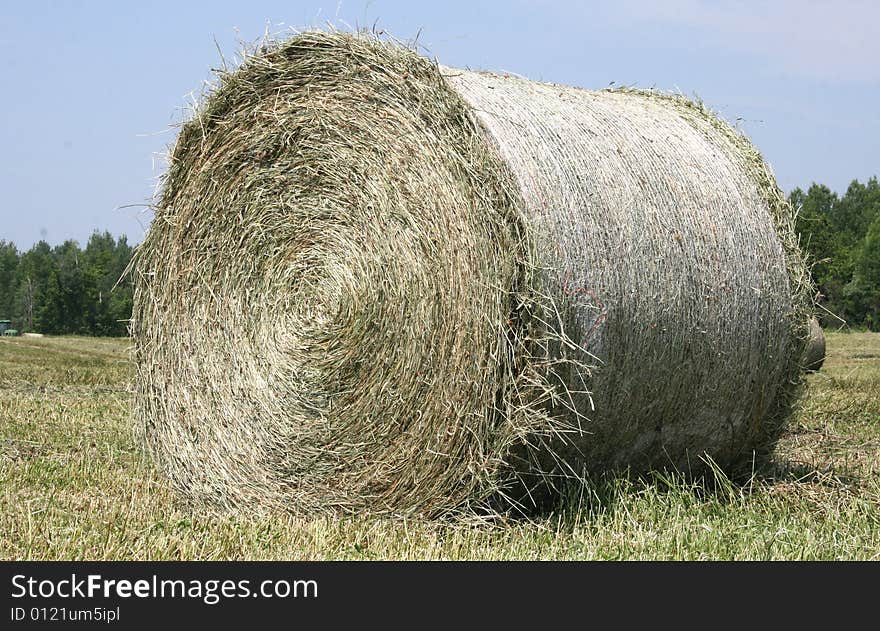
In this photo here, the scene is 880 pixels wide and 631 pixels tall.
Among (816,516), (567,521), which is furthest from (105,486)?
(816,516)

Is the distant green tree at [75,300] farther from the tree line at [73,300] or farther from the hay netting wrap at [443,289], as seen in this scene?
the hay netting wrap at [443,289]

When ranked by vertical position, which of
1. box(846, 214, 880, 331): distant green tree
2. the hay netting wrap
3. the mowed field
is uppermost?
box(846, 214, 880, 331): distant green tree

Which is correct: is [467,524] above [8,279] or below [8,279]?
below

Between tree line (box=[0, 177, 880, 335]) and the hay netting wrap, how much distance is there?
3740 centimetres

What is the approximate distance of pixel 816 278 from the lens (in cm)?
4256

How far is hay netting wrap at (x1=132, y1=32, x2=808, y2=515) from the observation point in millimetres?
5156

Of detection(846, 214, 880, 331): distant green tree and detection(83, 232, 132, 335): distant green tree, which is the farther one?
detection(83, 232, 132, 335): distant green tree

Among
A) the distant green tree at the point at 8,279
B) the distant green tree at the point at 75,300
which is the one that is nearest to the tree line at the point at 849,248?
the distant green tree at the point at 75,300

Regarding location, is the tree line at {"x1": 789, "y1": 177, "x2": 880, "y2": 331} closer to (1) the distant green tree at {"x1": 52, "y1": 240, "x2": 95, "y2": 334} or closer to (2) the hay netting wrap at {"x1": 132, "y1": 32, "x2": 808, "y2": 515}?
(2) the hay netting wrap at {"x1": 132, "y1": 32, "x2": 808, "y2": 515}

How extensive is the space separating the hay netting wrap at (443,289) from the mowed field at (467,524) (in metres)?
0.22

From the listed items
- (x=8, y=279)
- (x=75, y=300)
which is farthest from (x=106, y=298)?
(x=8, y=279)

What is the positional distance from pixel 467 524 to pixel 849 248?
205ft

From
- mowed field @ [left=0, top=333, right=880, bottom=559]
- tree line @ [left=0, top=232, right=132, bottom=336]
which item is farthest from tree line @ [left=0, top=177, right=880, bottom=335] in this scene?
mowed field @ [left=0, top=333, right=880, bottom=559]

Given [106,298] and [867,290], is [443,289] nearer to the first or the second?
[867,290]
